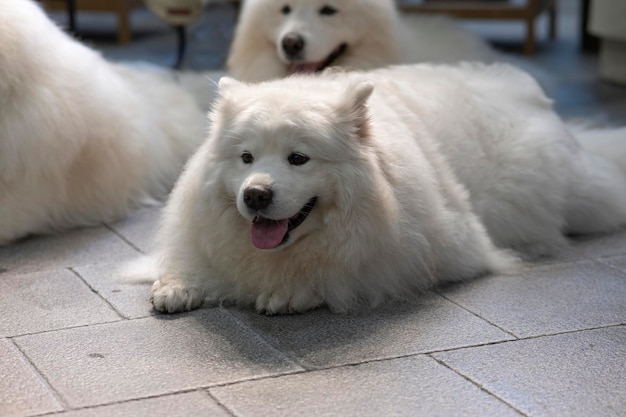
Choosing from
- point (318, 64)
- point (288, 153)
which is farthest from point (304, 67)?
point (288, 153)

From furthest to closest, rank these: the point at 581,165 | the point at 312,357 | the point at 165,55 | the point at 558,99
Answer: the point at 165,55 < the point at 558,99 < the point at 581,165 < the point at 312,357

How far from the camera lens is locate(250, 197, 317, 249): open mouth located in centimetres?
344

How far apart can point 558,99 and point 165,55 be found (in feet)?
11.7

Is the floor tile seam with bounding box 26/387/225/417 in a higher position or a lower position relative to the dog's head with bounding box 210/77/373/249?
lower

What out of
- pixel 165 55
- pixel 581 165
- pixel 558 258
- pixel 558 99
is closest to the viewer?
pixel 558 258

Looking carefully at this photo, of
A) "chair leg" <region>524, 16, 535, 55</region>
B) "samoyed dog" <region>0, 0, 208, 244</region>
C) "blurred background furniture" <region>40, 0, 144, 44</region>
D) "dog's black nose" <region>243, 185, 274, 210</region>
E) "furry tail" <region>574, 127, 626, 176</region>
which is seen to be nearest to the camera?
"dog's black nose" <region>243, 185, 274, 210</region>

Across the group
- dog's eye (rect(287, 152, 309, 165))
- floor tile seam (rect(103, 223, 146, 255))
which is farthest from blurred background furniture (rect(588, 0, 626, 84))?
dog's eye (rect(287, 152, 309, 165))

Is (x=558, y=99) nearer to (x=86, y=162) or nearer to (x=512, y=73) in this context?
(x=512, y=73)

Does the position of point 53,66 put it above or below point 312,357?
above

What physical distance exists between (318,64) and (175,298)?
2103 millimetres

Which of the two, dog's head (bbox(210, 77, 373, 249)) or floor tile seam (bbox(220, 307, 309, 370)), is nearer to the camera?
floor tile seam (bbox(220, 307, 309, 370))

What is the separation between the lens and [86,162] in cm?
486

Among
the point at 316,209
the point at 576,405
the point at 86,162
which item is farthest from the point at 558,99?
the point at 576,405

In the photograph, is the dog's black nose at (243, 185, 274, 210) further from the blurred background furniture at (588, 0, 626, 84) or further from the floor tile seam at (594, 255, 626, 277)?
the blurred background furniture at (588, 0, 626, 84)
